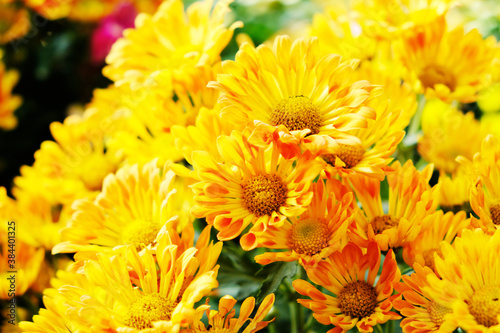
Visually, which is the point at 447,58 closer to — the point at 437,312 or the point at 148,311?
the point at 437,312

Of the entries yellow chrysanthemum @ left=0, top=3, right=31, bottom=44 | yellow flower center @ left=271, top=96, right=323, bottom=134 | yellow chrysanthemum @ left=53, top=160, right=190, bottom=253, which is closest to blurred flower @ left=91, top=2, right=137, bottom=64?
yellow chrysanthemum @ left=0, top=3, right=31, bottom=44

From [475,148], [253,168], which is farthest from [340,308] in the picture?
[475,148]

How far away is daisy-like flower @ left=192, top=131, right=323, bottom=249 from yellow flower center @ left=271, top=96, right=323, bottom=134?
0.17 ft

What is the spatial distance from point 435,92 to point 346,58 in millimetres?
187

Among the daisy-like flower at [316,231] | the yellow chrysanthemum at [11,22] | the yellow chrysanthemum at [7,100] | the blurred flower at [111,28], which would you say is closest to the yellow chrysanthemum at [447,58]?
the daisy-like flower at [316,231]

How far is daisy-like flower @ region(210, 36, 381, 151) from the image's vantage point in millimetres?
697

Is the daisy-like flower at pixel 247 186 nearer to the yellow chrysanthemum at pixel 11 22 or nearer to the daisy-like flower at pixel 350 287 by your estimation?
the daisy-like flower at pixel 350 287

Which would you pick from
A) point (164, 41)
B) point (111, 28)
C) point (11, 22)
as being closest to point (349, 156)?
point (164, 41)

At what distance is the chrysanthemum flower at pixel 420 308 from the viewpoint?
24.7 inches

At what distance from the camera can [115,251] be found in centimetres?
70

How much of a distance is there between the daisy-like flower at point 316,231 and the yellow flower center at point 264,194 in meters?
0.03

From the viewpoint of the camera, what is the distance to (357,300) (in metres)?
0.70

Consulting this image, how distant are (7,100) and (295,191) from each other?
104 centimetres

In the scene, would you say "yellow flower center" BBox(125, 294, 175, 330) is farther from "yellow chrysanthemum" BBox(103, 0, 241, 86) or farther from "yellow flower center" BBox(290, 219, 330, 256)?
"yellow chrysanthemum" BBox(103, 0, 241, 86)
